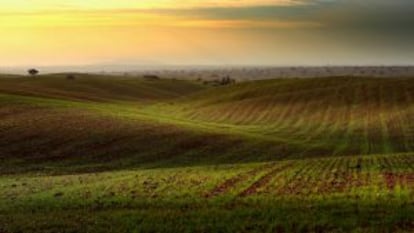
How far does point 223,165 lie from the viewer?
38844mm

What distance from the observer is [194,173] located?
3359 cm

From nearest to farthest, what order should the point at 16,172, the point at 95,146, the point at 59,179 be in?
1. the point at 59,179
2. the point at 16,172
3. the point at 95,146

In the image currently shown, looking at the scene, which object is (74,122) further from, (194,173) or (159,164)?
(194,173)

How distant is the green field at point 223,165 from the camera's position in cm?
2128

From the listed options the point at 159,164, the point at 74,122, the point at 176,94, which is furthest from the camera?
the point at 176,94

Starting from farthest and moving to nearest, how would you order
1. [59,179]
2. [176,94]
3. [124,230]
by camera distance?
[176,94] → [59,179] → [124,230]

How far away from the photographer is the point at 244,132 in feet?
209

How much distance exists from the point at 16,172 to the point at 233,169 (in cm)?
1398

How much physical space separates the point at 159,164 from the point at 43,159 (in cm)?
833

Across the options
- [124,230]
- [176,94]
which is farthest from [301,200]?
[176,94]

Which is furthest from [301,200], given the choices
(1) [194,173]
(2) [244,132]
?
(2) [244,132]

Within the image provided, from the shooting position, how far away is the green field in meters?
21.3

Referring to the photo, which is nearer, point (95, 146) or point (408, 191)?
point (408, 191)

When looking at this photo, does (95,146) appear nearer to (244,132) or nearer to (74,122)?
(74,122)
